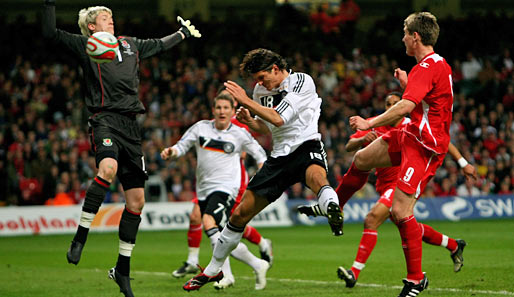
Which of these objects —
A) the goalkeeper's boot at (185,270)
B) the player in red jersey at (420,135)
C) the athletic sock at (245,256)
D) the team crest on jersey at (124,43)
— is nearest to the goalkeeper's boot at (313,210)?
the player in red jersey at (420,135)

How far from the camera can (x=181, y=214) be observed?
66.3 ft

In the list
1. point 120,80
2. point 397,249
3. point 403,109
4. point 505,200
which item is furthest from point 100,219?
point 403,109

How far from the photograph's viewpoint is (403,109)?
7055 millimetres

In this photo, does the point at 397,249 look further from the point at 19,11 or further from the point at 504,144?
the point at 19,11

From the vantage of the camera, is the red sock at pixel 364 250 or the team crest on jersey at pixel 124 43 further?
the red sock at pixel 364 250

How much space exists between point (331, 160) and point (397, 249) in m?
8.42

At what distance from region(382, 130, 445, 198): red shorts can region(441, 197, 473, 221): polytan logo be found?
14.1m

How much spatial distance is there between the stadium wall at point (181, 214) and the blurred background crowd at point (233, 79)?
50 centimetres

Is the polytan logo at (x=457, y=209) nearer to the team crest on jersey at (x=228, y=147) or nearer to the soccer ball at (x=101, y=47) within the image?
the team crest on jersey at (x=228, y=147)

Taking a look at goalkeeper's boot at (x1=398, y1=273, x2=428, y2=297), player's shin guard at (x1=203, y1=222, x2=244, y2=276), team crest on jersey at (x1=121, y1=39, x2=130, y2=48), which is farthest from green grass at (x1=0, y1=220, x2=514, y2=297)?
team crest on jersey at (x1=121, y1=39, x2=130, y2=48)

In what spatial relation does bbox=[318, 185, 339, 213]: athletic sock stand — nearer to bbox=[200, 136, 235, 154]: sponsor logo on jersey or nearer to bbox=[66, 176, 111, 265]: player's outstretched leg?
bbox=[66, 176, 111, 265]: player's outstretched leg

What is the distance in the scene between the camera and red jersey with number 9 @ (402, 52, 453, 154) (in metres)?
7.32

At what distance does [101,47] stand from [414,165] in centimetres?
314

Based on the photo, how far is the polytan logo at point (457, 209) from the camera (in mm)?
21188
